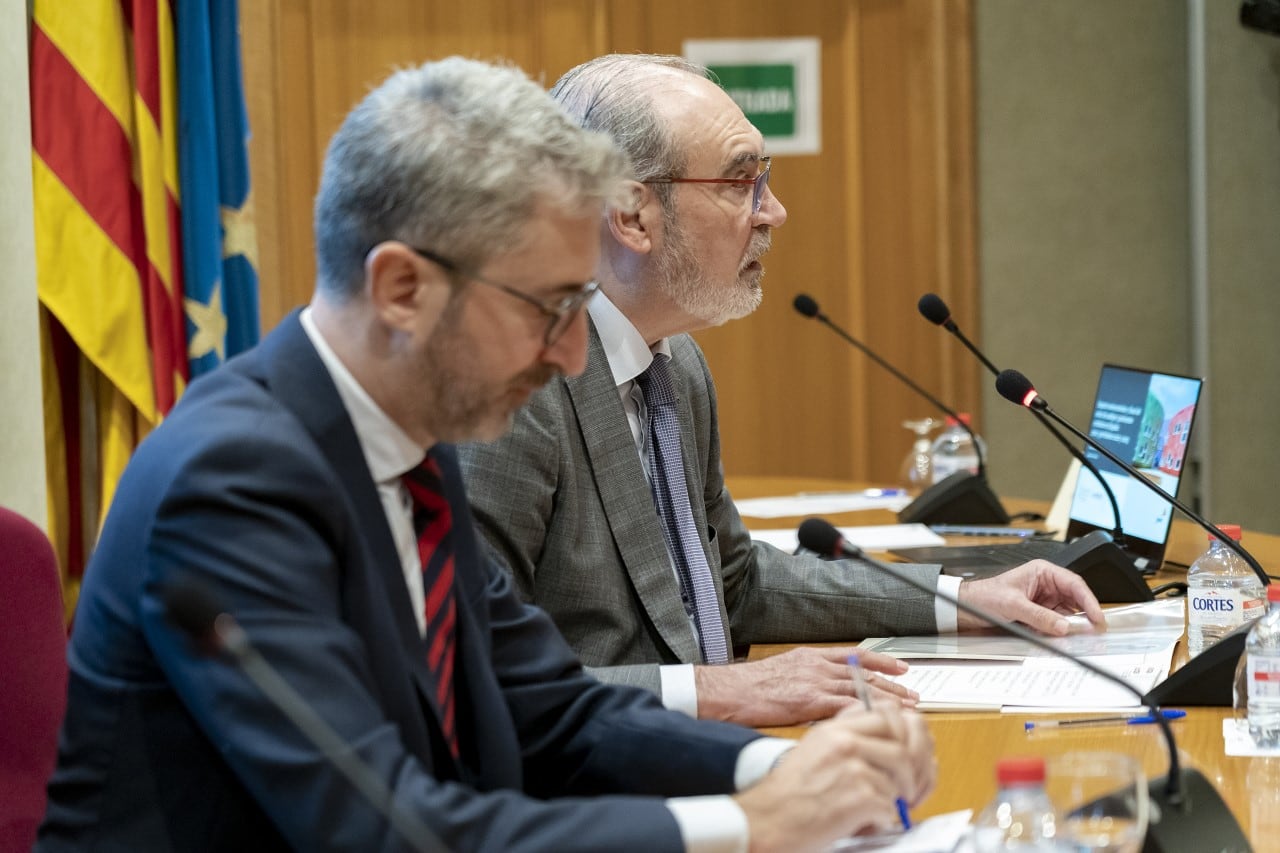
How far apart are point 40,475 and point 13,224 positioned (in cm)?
43

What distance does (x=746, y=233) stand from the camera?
2.12m

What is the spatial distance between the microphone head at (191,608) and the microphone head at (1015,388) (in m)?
1.51

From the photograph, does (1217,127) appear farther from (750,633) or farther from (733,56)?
(750,633)

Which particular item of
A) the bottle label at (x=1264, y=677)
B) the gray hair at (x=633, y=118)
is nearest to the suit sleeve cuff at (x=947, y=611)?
the bottle label at (x=1264, y=677)

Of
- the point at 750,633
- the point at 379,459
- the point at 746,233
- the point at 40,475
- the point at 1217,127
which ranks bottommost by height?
the point at 750,633

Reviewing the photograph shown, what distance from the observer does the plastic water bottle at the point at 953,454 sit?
3688 millimetres

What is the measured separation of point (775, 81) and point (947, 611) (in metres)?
3.39

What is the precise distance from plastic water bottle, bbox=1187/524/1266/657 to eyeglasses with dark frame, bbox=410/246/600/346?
3.26 feet

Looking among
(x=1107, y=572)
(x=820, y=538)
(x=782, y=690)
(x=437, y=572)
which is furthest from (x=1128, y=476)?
(x=437, y=572)

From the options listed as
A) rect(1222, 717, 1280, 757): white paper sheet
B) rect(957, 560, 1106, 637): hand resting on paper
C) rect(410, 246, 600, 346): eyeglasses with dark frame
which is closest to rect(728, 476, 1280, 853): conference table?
rect(1222, 717, 1280, 757): white paper sheet

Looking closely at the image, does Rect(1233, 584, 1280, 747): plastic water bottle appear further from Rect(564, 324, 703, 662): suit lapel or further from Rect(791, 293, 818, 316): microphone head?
Rect(791, 293, 818, 316): microphone head

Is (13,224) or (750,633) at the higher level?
(13,224)

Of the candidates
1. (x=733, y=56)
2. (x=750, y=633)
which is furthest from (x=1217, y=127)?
(x=750, y=633)

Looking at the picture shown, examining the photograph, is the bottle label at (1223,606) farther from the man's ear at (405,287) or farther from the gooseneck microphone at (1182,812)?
the man's ear at (405,287)
